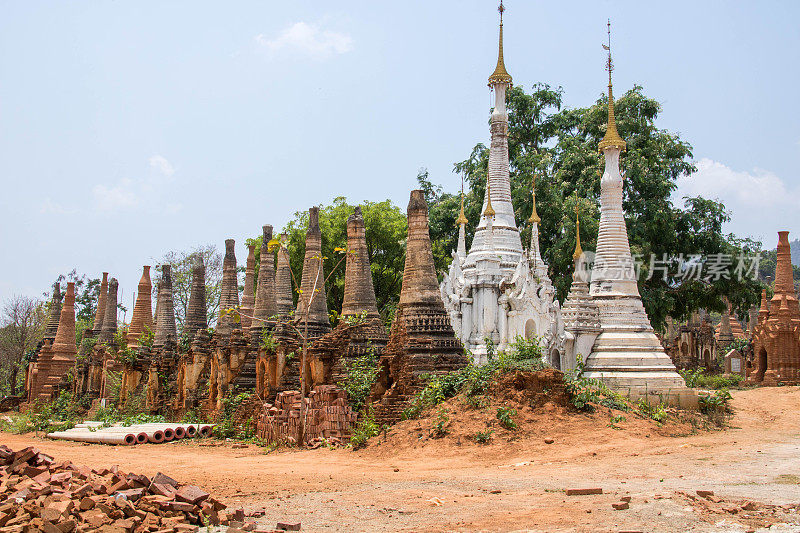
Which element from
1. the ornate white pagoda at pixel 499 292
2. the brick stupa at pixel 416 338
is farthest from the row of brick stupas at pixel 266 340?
the ornate white pagoda at pixel 499 292

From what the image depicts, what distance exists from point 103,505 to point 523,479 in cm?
581

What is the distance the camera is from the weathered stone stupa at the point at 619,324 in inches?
774

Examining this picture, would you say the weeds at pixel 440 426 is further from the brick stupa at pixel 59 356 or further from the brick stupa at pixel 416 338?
the brick stupa at pixel 59 356

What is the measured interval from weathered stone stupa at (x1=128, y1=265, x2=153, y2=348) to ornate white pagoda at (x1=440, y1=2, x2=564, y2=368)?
12931 mm

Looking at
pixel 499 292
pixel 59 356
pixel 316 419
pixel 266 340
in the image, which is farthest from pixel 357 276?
pixel 59 356

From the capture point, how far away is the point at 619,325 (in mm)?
21328

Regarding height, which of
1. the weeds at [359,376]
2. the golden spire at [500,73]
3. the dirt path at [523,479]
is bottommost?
the dirt path at [523,479]

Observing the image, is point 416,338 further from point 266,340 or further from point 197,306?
point 197,306

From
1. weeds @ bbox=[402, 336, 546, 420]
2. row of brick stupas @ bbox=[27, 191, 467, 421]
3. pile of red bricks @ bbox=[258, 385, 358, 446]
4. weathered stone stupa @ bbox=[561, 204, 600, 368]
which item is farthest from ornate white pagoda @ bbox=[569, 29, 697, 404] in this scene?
pile of red bricks @ bbox=[258, 385, 358, 446]

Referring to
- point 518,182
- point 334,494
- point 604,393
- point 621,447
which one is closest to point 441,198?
point 518,182

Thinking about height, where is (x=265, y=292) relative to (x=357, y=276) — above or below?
below

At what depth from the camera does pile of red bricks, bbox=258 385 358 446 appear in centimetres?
1614

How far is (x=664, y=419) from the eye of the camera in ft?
53.2

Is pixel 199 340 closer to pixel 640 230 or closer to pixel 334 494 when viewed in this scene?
pixel 334 494
